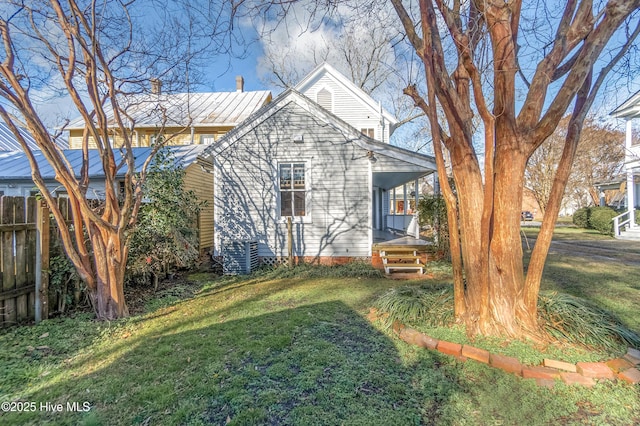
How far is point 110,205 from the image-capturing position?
4523 mm

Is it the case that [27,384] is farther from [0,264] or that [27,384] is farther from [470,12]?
[470,12]

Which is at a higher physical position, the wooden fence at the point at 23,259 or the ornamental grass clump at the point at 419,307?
the wooden fence at the point at 23,259

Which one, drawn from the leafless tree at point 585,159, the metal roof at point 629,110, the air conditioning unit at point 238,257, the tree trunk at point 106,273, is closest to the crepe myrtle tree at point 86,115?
the tree trunk at point 106,273

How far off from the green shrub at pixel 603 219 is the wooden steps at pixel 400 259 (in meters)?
16.6

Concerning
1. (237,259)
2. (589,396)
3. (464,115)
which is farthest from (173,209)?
(589,396)

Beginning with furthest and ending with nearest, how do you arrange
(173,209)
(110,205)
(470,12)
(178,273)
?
1. (178,273)
2. (173,209)
3. (110,205)
4. (470,12)

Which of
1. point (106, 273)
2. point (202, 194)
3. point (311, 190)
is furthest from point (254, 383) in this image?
point (202, 194)

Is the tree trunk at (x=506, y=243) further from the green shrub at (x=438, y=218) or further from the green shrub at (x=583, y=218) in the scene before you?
the green shrub at (x=583, y=218)

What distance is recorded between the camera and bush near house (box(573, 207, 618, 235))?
1756 centimetres

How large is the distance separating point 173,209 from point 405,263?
5908 millimetres

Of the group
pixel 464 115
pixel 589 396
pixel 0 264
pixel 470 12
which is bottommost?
pixel 589 396

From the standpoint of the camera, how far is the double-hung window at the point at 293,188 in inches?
344

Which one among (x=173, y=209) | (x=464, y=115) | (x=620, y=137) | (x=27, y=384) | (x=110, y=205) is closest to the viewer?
(x=27, y=384)

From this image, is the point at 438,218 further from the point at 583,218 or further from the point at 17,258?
the point at 583,218
